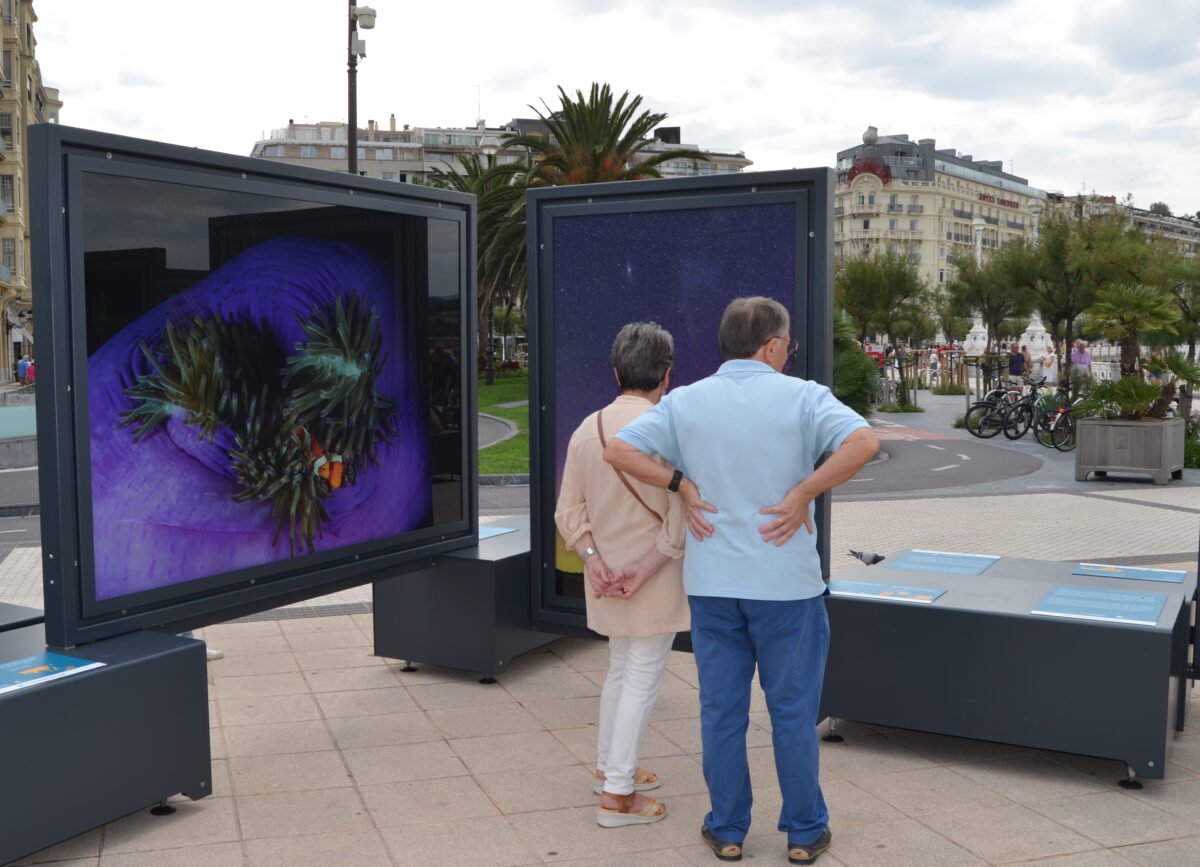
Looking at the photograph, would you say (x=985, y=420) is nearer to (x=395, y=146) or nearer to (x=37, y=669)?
(x=37, y=669)

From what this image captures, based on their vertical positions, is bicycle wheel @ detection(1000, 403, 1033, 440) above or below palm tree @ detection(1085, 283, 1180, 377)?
below

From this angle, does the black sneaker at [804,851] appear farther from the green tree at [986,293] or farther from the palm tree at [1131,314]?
the green tree at [986,293]

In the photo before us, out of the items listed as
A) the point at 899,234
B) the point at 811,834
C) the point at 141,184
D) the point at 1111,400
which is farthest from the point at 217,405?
the point at 899,234

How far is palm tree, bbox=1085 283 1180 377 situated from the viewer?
1588 cm

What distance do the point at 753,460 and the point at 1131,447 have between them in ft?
44.6

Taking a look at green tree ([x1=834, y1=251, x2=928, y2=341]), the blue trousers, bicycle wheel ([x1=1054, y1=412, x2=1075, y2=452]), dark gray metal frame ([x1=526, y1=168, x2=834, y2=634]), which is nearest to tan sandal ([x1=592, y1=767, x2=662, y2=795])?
the blue trousers

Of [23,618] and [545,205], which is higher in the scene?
[545,205]

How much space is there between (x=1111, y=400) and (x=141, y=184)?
14067 millimetres

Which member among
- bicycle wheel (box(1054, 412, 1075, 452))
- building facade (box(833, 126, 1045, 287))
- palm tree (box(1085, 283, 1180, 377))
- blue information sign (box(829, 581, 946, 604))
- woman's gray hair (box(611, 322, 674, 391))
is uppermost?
building facade (box(833, 126, 1045, 287))

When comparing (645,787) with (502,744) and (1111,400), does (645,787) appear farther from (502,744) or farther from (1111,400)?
(1111,400)

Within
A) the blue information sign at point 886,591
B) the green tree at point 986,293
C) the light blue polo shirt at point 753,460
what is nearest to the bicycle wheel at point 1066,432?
the green tree at point 986,293

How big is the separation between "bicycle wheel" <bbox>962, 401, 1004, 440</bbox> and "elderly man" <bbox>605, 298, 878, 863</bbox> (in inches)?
768

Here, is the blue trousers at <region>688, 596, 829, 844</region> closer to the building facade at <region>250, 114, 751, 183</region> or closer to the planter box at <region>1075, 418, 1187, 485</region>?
the planter box at <region>1075, 418, 1187, 485</region>

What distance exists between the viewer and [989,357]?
101 ft
